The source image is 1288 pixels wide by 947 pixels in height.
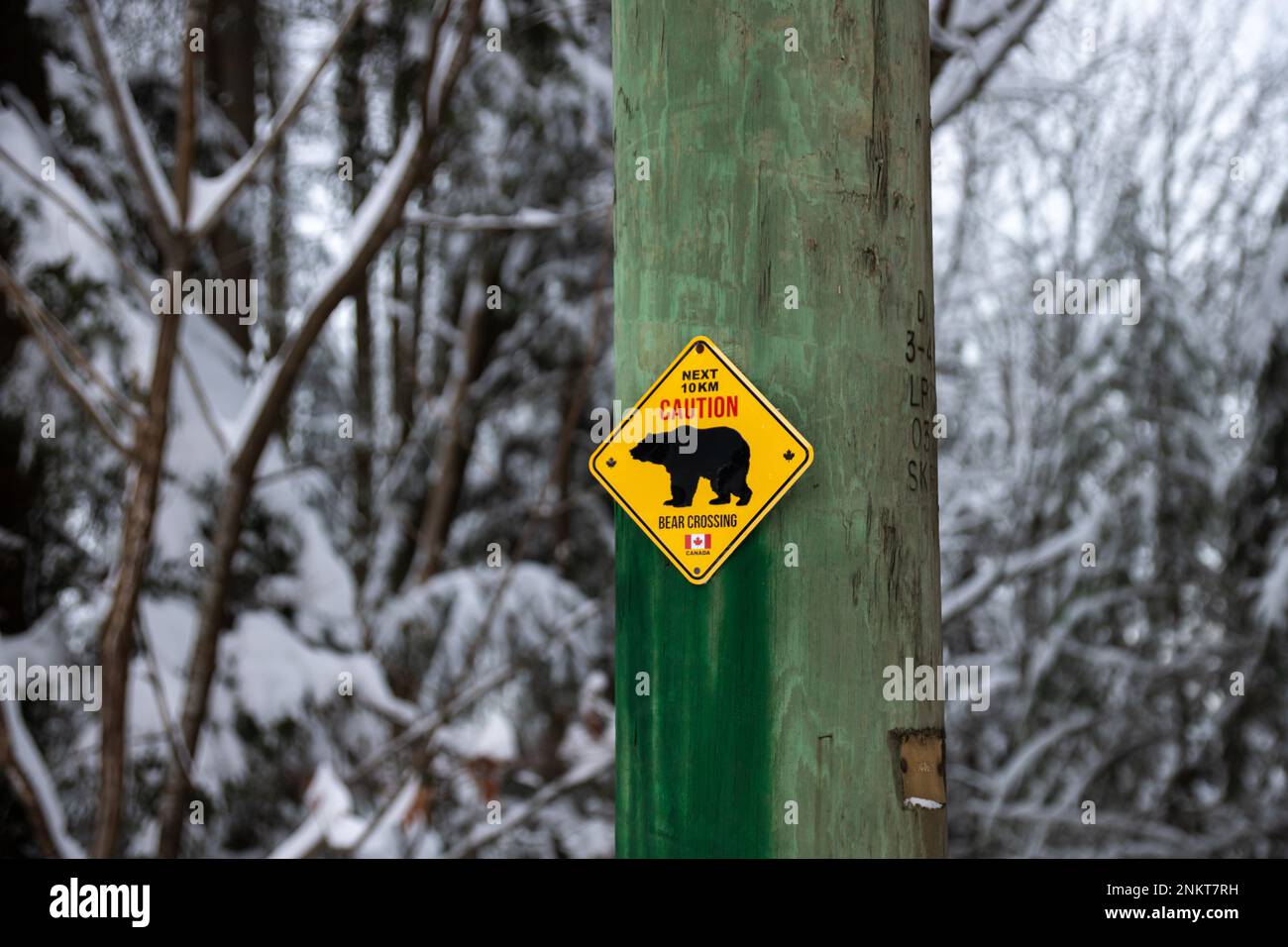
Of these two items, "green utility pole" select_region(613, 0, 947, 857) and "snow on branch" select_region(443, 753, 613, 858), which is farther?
"snow on branch" select_region(443, 753, 613, 858)

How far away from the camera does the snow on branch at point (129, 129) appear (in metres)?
4.17

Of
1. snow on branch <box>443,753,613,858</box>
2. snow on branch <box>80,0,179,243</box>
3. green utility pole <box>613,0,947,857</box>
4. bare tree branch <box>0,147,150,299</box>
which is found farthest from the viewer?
snow on branch <box>443,753,613,858</box>

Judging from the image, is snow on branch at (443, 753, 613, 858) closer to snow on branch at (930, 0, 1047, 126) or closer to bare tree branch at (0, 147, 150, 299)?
bare tree branch at (0, 147, 150, 299)

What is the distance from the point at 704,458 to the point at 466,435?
6735 millimetres

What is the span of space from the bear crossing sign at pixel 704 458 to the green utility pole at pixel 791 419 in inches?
0.7

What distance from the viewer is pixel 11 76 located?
5262 millimetres

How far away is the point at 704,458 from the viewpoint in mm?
1374

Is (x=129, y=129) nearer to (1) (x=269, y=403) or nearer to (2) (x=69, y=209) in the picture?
(2) (x=69, y=209)

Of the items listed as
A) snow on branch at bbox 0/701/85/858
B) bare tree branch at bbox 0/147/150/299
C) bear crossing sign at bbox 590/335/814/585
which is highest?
bare tree branch at bbox 0/147/150/299

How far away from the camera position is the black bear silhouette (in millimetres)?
1338

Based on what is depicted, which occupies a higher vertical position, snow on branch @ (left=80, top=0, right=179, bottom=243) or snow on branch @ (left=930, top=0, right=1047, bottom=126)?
snow on branch @ (left=930, top=0, right=1047, bottom=126)

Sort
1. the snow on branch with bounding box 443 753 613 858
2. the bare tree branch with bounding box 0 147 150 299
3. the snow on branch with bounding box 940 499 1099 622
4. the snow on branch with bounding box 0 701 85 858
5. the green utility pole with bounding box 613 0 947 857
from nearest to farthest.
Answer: the green utility pole with bounding box 613 0 947 857, the snow on branch with bounding box 0 701 85 858, the bare tree branch with bounding box 0 147 150 299, the snow on branch with bounding box 443 753 613 858, the snow on branch with bounding box 940 499 1099 622

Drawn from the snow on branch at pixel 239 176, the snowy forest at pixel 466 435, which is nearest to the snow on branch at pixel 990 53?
the snowy forest at pixel 466 435

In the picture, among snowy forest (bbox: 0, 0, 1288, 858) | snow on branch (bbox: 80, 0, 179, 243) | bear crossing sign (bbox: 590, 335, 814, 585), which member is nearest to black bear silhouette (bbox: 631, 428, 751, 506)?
bear crossing sign (bbox: 590, 335, 814, 585)
